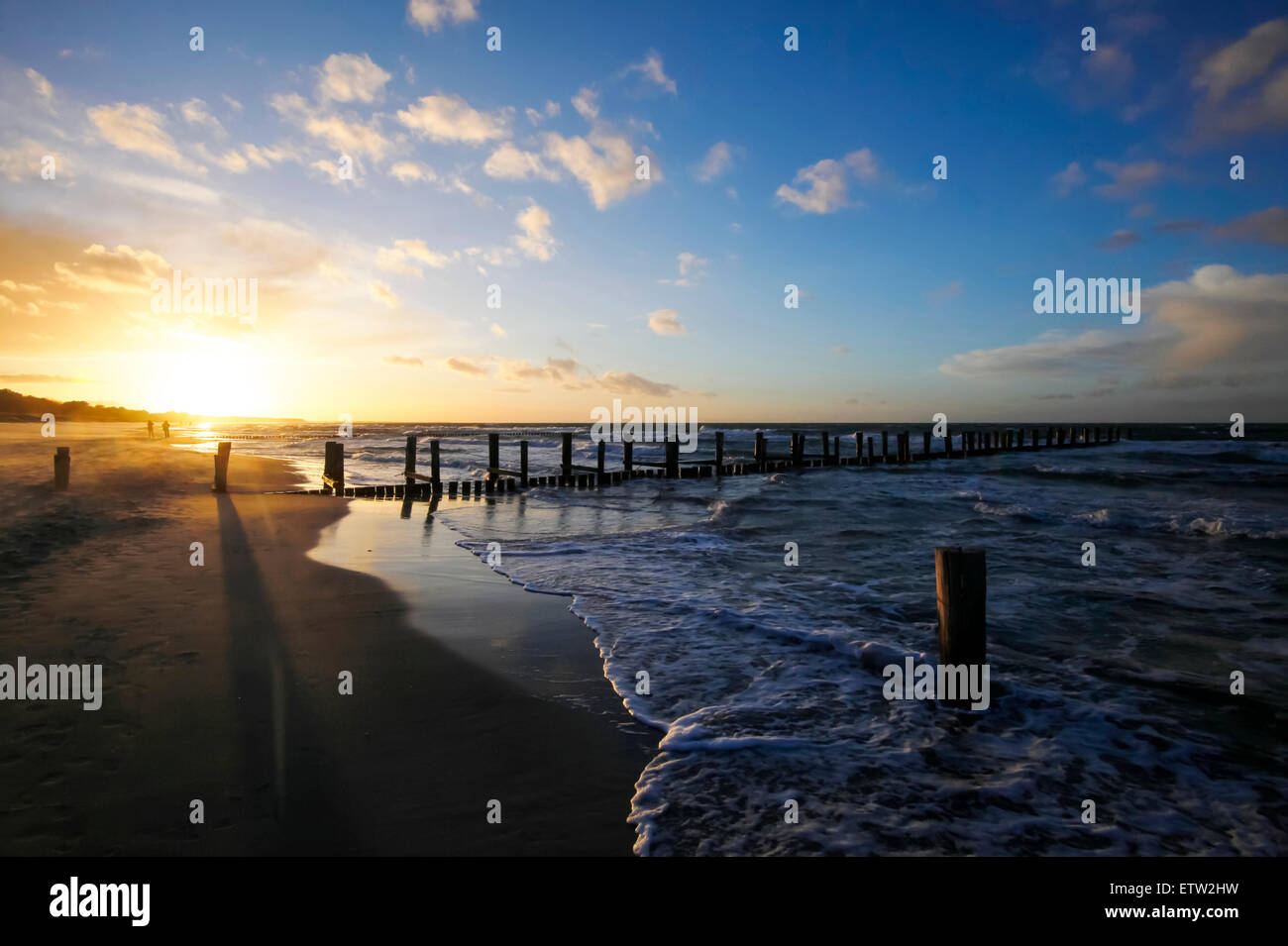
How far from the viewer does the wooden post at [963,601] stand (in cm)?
514

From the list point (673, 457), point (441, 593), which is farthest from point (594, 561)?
point (673, 457)

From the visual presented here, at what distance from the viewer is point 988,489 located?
24.5 metres

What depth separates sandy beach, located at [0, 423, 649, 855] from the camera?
326 cm

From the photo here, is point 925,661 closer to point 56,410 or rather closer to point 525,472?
point 525,472

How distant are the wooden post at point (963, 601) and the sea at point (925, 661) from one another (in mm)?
557

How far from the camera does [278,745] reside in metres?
4.09

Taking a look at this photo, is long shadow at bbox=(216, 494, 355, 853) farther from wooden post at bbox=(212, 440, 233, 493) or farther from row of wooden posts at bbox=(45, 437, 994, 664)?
wooden post at bbox=(212, 440, 233, 493)

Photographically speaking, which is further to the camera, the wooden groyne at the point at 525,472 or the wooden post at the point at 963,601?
the wooden groyne at the point at 525,472

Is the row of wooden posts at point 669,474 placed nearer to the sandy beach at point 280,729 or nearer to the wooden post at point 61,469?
the wooden post at point 61,469

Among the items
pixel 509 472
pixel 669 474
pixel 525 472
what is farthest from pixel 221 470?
pixel 669 474

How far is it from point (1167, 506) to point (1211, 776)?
1985 cm

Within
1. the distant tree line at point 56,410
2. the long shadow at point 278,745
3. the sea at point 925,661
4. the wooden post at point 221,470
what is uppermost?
the distant tree line at point 56,410

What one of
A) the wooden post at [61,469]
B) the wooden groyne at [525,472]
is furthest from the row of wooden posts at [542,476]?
the wooden post at [61,469]

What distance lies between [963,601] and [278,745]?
5.23 m
